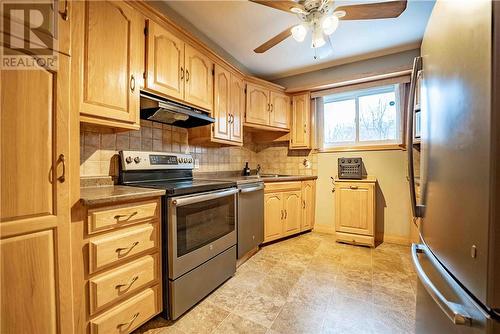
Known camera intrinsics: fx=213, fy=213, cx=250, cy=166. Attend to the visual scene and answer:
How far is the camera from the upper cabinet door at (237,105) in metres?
2.59

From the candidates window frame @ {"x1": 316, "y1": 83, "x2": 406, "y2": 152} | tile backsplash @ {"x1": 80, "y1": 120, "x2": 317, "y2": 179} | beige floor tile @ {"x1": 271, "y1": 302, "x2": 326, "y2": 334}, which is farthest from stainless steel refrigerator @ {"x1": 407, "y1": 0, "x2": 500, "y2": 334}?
window frame @ {"x1": 316, "y1": 83, "x2": 406, "y2": 152}

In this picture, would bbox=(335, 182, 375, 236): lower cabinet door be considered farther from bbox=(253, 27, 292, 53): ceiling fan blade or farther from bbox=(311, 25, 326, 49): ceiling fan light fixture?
bbox=(253, 27, 292, 53): ceiling fan blade

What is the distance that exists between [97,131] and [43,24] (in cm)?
83

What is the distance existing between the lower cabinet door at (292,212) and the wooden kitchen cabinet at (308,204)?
3.7 inches

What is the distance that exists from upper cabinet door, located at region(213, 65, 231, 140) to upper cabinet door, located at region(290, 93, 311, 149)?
125 cm

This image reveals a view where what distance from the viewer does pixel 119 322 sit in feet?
3.88

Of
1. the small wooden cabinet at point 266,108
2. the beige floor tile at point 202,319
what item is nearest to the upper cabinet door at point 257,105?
the small wooden cabinet at point 266,108

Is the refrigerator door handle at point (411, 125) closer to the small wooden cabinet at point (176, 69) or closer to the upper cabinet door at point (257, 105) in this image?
the small wooden cabinet at point (176, 69)

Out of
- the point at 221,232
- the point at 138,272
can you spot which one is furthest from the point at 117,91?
the point at 221,232

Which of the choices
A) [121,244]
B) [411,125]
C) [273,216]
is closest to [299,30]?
[411,125]

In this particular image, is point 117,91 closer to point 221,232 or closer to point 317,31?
point 221,232

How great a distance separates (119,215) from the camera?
1167 millimetres

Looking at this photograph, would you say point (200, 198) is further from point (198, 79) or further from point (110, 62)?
point (198, 79)

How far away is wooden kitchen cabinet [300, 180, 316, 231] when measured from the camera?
3129 millimetres
